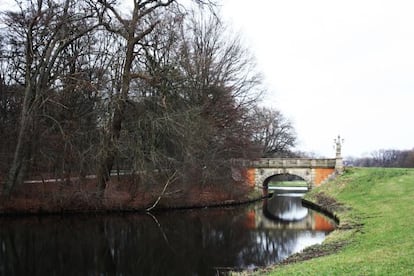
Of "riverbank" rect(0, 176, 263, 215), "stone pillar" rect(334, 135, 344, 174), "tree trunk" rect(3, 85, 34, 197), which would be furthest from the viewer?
"stone pillar" rect(334, 135, 344, 174)

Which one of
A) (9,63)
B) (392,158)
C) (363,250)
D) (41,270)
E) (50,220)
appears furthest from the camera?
(392,158)

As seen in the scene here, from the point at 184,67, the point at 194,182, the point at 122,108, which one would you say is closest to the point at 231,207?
the point at 194,182

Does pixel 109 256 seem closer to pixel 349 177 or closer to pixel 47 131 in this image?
pixel 47 131

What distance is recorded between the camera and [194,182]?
29.9 meters

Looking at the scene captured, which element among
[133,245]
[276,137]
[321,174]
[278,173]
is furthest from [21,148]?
[276,137]

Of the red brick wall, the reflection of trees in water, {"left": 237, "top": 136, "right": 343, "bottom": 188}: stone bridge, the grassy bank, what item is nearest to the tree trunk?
the reflection of trees in water

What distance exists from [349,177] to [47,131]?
875 inches

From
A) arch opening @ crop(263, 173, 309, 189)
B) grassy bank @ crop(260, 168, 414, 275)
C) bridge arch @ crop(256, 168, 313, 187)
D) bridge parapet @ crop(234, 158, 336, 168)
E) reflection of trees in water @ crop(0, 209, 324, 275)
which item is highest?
bridge parapet @ crop(234, 158, 336, 168)

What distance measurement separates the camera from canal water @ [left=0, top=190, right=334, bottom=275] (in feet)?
43.5

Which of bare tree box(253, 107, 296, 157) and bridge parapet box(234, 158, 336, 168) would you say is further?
bare tree box(253, 107, 296, 157)

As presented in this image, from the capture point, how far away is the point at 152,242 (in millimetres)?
17234

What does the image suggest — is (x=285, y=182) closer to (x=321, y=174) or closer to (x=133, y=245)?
(x=321, y=174)

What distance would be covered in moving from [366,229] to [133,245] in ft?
27.5

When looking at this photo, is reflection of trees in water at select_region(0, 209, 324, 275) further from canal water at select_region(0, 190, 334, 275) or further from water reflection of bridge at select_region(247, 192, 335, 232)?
water reflection of bridge at select_region(247, 192, 335, 232)
